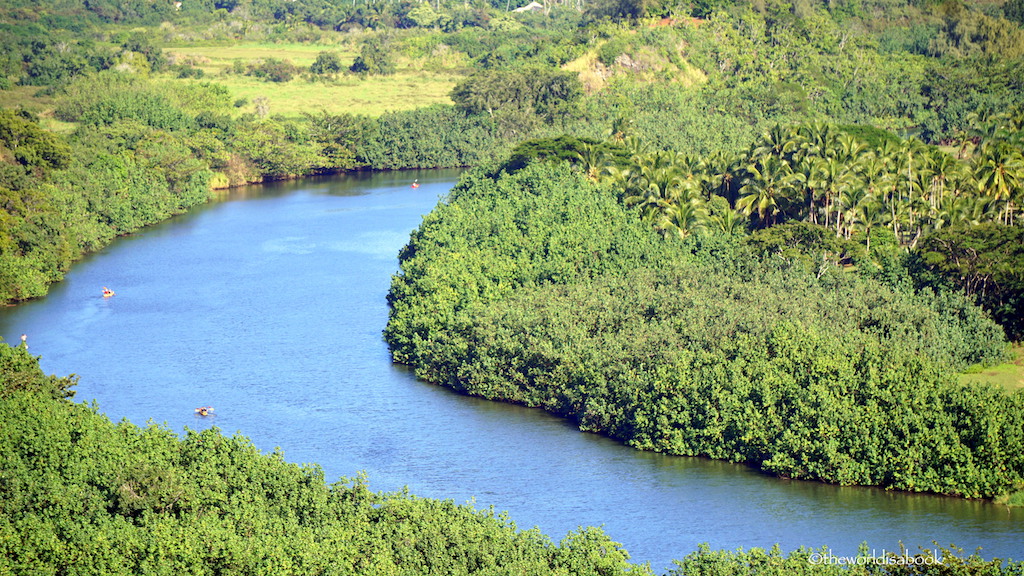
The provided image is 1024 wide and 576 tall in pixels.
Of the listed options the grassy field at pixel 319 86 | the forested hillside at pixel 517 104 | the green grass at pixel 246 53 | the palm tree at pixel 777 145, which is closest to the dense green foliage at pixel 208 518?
the forested hillside at pixel 517 104

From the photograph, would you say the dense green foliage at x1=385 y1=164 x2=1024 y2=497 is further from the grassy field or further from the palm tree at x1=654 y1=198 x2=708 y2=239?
the grassy field

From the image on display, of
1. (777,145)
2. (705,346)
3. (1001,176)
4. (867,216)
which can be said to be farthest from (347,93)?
(705,346)

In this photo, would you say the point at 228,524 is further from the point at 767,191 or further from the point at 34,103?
the point at 34,103

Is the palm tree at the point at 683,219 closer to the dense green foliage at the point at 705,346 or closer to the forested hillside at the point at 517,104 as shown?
the dense green foliage at the point at 705,346

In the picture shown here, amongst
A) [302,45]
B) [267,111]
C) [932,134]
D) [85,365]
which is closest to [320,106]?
[267,111]

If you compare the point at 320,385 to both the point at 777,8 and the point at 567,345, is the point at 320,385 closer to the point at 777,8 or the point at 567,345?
the point at 567,345

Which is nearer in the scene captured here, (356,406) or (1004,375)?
(356,406)
